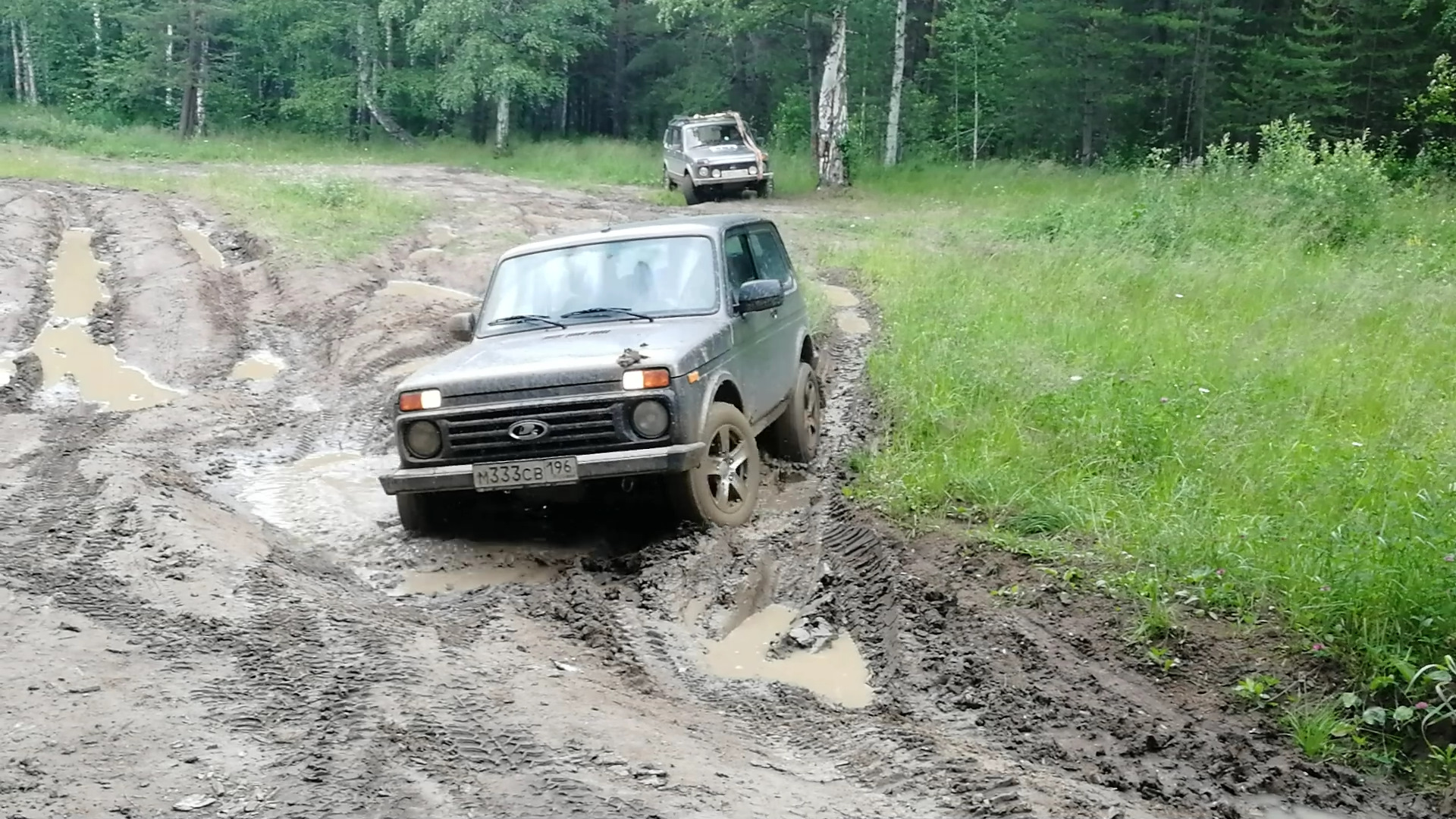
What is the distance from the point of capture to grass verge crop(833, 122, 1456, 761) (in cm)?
454

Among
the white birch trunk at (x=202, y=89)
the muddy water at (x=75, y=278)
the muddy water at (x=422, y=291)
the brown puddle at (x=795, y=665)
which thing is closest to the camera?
the brown puddle at (x=795, y=665)

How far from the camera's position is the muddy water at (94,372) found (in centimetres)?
993

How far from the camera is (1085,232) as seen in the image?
1631 cm

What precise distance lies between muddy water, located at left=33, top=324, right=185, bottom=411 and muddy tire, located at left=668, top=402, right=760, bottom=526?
219 inches

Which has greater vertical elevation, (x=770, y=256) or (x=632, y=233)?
(x=632, y=233)

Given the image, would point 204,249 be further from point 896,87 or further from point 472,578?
point 896,87

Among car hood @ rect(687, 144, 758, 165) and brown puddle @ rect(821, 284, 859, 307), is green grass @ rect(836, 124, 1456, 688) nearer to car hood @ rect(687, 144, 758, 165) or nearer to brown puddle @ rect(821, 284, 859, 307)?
brown puddle @ rect(821, 284, 859, 307)

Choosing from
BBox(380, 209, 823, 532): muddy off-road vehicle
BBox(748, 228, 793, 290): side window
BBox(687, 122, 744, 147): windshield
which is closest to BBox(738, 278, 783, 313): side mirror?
BBox(380, 209, 823, 532): muddy off-road vehicle

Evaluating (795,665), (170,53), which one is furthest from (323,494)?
(170,53)

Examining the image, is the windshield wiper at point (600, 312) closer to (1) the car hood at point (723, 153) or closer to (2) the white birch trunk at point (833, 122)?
(1) the car hood at point (723, 153)

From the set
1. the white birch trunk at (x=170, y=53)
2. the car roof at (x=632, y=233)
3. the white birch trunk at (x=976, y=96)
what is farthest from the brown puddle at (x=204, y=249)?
the white birch trunk at (x=170, y=53)

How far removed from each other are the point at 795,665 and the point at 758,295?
9.00ft

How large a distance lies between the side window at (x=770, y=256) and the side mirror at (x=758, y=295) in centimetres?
87

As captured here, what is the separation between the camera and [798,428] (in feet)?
26.1
